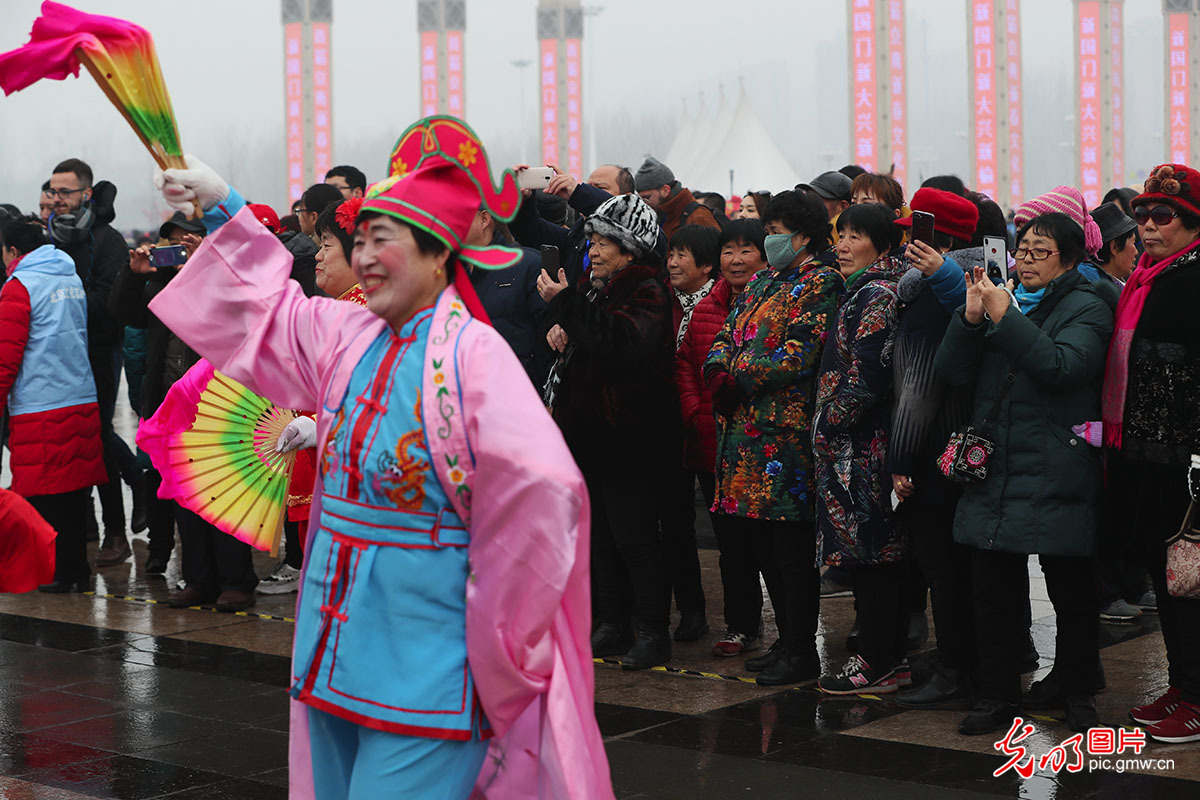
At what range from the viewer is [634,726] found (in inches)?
187

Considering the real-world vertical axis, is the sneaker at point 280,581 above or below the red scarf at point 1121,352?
below

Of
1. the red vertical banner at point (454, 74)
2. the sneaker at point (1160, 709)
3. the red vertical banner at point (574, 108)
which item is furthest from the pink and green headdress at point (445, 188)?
the red vertical banner at point (454, 74)

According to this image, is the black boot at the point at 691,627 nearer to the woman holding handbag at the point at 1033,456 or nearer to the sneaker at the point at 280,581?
the woman holding handbag at the point at 1033,456

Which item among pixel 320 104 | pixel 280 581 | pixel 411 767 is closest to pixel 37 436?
pixel 280 581

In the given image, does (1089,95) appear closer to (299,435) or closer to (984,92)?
(984,92)

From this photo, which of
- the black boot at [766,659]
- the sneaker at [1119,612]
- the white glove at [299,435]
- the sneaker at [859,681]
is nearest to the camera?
the white glove at [299,435]

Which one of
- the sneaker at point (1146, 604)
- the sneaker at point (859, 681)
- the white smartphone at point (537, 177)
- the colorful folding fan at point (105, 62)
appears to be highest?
the white smartphone at point (537, 177)

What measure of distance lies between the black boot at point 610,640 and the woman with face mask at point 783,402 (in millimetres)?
604

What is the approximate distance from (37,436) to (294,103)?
26.0 meters

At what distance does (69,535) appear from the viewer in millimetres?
7148

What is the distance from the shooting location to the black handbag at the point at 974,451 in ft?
14.9

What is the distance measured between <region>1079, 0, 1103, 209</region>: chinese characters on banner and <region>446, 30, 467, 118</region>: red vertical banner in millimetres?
13028

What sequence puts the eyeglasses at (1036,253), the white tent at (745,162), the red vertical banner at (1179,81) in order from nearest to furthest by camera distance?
1. the eyeglasses at (1036,253)
2. the red vertical banner at (1179,81)
3. the white tent at (745,162)

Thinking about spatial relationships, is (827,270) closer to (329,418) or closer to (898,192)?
(898,192)
